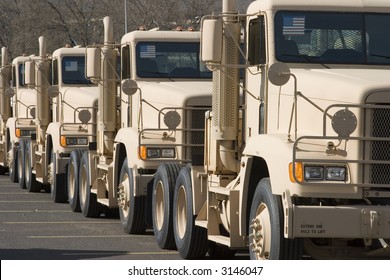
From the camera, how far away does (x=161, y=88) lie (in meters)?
18.1

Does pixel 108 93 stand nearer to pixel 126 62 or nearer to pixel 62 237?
pixel 126 62

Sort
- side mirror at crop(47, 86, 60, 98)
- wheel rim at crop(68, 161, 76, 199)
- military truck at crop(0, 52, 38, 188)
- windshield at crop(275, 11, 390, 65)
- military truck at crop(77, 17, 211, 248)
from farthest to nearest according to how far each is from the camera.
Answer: military truck at crop(0, 52, 38, 188)
side mirror at crop(47, 86, 60, 98)
wheel rim at crop(68, 161, 76, 199)
military truck at crop(77, 17, 211, 248)
windshield at crop(275, 11, 390, 65)

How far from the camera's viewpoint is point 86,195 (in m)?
20.9

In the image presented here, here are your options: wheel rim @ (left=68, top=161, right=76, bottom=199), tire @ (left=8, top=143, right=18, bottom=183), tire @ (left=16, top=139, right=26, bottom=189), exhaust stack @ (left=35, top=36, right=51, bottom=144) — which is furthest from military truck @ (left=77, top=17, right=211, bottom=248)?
tire @ (left=8, top=143, right=18, bottom=183)

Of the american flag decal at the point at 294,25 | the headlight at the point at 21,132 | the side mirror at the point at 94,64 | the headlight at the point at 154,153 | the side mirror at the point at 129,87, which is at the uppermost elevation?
the american flag decal at the point at 294,25

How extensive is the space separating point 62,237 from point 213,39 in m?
5.13

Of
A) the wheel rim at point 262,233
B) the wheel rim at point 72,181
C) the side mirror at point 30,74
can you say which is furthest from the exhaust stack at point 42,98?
the wheel rim at point 262,233

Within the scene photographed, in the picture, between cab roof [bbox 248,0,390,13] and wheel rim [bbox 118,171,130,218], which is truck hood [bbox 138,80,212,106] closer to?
wheel rim [bbox 118,171,130,218]

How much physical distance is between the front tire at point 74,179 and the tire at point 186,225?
6.20m

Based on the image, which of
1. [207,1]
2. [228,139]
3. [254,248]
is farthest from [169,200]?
[207,1]

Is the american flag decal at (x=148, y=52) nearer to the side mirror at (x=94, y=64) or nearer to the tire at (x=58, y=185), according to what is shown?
the side mirror at (x=94, y=64)

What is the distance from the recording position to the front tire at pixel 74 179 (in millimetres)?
21766

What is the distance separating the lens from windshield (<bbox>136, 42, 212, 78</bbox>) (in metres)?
18.8

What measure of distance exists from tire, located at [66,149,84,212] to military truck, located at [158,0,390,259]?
623cm
